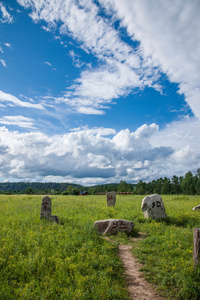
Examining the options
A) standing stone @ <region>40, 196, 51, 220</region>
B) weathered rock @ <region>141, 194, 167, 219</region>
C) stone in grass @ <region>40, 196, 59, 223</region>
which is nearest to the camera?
stone in grass @ <region>40, 196, 59, 223</region>

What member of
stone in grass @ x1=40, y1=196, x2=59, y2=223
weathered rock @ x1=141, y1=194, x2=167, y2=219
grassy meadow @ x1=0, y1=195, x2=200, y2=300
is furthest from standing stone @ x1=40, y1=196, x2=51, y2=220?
weathered rock @ x1=141, y1=194, x2=167, y2=219

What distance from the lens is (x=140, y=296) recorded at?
20.4 feet

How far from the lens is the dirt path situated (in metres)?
6.24

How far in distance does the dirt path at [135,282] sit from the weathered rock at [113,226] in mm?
2908

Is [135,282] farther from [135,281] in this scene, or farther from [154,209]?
[154,209]

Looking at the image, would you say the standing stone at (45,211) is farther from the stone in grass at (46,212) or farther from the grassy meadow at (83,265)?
the grassy meadow at (83,265)

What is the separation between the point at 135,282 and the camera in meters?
6.98

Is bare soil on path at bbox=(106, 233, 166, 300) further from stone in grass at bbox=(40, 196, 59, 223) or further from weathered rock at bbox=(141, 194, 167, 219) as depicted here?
stone in grass at bbox=(40, 196, 59, 223)

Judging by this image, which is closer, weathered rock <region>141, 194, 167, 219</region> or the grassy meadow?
the grassy meadow

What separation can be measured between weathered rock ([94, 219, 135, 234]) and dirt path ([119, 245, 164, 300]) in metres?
2.91

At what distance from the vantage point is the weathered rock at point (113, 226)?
40.2ft

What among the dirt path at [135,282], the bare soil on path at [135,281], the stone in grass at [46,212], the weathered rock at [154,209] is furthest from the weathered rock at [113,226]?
the stone in grass at [46,212]

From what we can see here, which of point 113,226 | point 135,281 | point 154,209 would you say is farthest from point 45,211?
point 135,281

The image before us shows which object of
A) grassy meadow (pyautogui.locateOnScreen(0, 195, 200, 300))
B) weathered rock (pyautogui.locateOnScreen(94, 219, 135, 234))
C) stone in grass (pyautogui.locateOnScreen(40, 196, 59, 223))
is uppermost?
stone in grass (pyautogui.locateOnScreen(40, 196, 59, 223))
